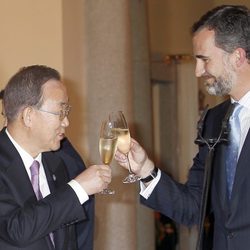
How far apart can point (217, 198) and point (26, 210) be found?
0.79 meters

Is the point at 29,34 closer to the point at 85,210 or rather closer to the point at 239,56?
the point at 85,210

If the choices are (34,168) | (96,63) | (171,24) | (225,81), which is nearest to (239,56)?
(225,81)

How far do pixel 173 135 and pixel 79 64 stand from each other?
365 centimetres

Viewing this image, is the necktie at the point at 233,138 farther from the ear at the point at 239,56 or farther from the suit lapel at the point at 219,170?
the ear at the point at 239,56

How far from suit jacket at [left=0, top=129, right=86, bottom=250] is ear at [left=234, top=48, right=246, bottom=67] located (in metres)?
0.86

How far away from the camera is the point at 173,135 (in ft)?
25.6

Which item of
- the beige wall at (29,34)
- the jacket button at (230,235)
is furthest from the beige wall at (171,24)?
the jacket button at (230,235)

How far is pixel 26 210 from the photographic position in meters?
2.23

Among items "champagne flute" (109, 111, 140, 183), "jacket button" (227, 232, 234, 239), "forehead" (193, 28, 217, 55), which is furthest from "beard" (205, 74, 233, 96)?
"jacket button" (227, 232, 234, 239)

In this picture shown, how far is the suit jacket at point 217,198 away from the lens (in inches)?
92.0

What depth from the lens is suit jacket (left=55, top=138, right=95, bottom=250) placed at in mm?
2729

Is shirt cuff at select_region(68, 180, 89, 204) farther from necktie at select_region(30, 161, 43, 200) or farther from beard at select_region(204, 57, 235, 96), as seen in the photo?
beard at select_region(204, 57, 235, 96)

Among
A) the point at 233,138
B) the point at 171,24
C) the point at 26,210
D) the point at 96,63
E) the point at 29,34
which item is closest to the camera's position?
the point at 26,210

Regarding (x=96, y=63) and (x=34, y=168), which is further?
(x=96, y=63)
